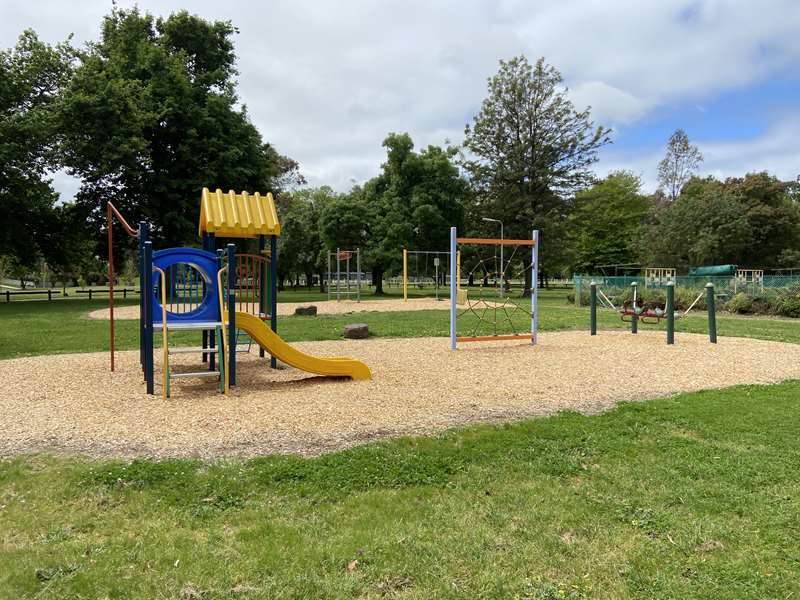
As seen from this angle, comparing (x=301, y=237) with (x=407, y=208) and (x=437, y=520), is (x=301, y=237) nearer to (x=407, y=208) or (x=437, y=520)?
(x=407, y=208)

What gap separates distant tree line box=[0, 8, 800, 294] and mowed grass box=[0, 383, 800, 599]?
25.0 meters

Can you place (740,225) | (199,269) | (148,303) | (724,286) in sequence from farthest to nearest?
(740,225)
(724,286)
(199,269)
(148,303)

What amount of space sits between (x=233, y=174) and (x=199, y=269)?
22.4 meters

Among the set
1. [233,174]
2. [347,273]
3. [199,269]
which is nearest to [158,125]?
[233,174]

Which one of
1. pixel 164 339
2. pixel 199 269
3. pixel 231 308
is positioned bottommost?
pixel 164 339

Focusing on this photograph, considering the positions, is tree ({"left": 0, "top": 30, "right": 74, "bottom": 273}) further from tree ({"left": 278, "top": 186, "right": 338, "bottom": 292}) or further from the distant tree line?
tree ({"left": 278, "top": 186, "right": 338, "bottom": 292})

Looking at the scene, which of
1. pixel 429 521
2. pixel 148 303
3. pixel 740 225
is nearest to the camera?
pixel 429 521

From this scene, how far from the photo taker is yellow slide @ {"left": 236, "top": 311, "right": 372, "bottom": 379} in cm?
754

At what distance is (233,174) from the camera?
93.5 ft

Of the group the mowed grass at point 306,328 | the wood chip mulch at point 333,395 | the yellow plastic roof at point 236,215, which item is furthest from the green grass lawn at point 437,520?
the mowed grass at point 306,328

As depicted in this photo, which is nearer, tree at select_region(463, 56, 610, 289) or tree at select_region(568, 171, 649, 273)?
tree at select_region(463, 56, 610, 289)

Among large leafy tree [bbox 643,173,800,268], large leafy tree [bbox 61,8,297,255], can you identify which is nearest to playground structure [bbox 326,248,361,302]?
large leafy tree [bbox 61,8,297,255]

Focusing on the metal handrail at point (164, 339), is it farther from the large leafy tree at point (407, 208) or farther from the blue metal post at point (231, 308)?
the large leafy tree at point (407, 208)

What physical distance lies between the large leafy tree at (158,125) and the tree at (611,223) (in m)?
41.8
